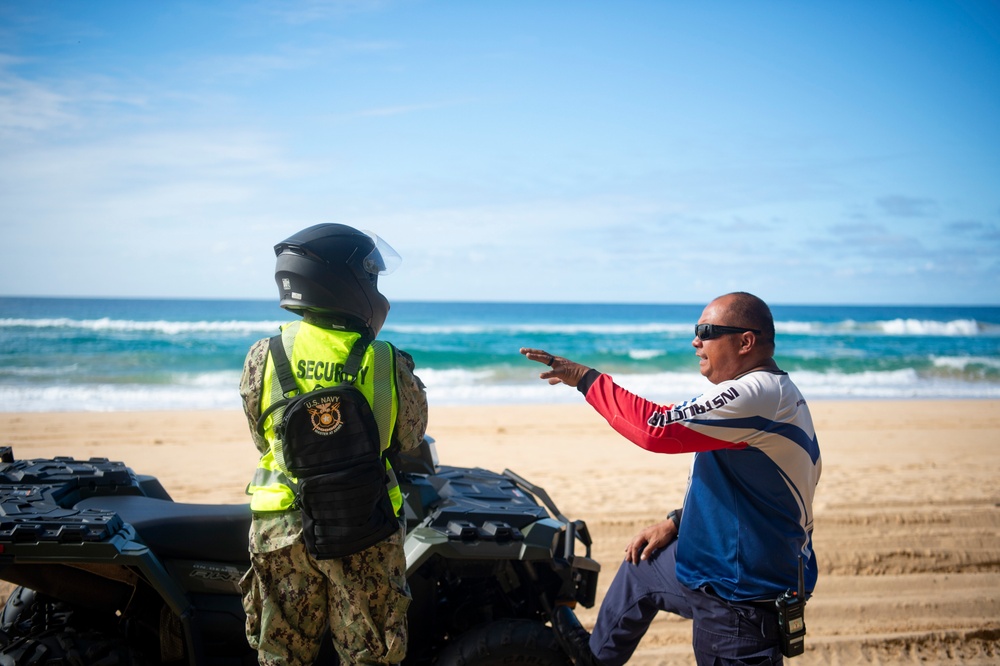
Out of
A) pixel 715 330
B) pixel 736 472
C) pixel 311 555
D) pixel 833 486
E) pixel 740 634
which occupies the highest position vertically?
pixel 715 330

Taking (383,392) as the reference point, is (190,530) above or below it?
below

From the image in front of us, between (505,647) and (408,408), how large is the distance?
3.33 feet

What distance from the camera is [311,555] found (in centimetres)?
233

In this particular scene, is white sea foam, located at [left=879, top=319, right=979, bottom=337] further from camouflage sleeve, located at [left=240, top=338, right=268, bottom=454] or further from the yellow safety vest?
camouflage sleeve, located at [left=240, top=338, right=268, bottom=454]

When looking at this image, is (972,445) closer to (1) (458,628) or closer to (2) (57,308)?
(1) (458,628)

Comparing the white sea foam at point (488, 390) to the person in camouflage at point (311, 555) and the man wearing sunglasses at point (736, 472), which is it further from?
the person in camouflage at point (311, 555)

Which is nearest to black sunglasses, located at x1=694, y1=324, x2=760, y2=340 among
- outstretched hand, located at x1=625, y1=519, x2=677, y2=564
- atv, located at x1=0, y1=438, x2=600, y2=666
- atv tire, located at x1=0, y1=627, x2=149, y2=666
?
outstretched hand, located at x1=625, y1=519, x2=677, y2=564

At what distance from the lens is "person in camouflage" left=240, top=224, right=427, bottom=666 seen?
7.76 feet

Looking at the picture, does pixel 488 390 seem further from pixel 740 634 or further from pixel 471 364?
pixel 740 634

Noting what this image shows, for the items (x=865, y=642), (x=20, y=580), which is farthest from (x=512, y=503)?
(x=865, y=642)

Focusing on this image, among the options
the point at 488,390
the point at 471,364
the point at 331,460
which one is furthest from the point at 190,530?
the point at 471,364

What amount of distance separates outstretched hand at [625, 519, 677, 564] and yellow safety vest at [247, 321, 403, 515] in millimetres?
1091

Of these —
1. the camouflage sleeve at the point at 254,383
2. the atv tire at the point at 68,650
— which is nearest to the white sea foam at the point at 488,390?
the atv tire at the point at 68,650

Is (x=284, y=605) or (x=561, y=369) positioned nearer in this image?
(x=284, y=605)
